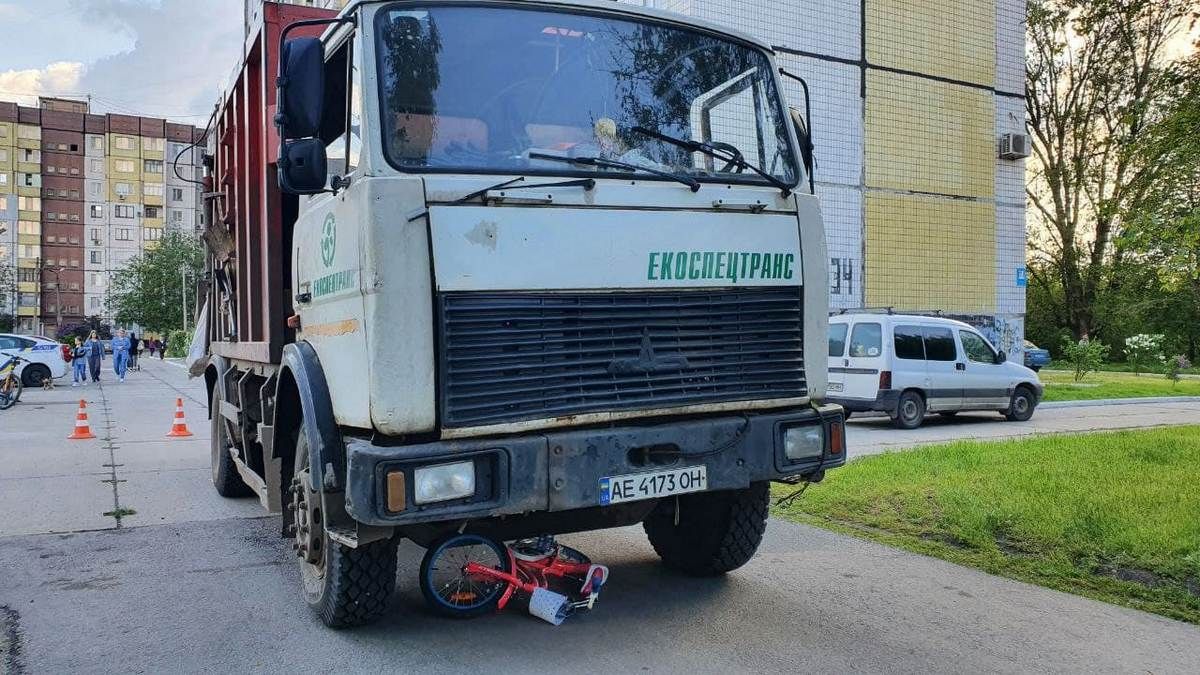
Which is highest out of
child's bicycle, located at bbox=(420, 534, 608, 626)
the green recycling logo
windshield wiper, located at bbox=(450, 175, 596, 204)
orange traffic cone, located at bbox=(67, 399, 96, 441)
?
windshield wiper, located at bbox=(450, 175, 596, 204)

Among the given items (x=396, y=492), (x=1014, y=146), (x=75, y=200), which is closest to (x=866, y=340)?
(x=1014, y=146)

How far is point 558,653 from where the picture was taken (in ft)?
13.6

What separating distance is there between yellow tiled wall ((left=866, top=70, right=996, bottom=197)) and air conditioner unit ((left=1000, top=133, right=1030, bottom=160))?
217 mm

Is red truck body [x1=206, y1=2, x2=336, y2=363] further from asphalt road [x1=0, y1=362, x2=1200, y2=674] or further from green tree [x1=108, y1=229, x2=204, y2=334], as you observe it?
green tree [x1=108, y1=229, x2=204, y2=334]

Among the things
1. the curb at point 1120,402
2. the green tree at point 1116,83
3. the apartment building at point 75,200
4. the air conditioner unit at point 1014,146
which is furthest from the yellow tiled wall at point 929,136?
the apartment building at point 75,200

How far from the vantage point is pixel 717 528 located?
5246mm

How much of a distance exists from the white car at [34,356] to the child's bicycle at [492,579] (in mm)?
24114

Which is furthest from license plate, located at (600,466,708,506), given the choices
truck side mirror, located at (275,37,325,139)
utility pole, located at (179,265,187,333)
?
utility pole, located at (179,265,187,333)

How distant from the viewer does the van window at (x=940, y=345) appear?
48.0 ft

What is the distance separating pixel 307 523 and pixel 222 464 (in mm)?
4059

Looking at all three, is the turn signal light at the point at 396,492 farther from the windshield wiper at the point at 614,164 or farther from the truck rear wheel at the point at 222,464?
the truck rear wheel at the point at 222,464

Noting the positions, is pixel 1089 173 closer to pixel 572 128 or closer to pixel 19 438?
pixel 572 128

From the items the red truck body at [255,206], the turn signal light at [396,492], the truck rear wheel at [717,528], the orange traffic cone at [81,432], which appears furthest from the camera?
the orange traffic cone at [81,432]

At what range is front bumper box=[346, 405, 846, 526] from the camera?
3674 mm
